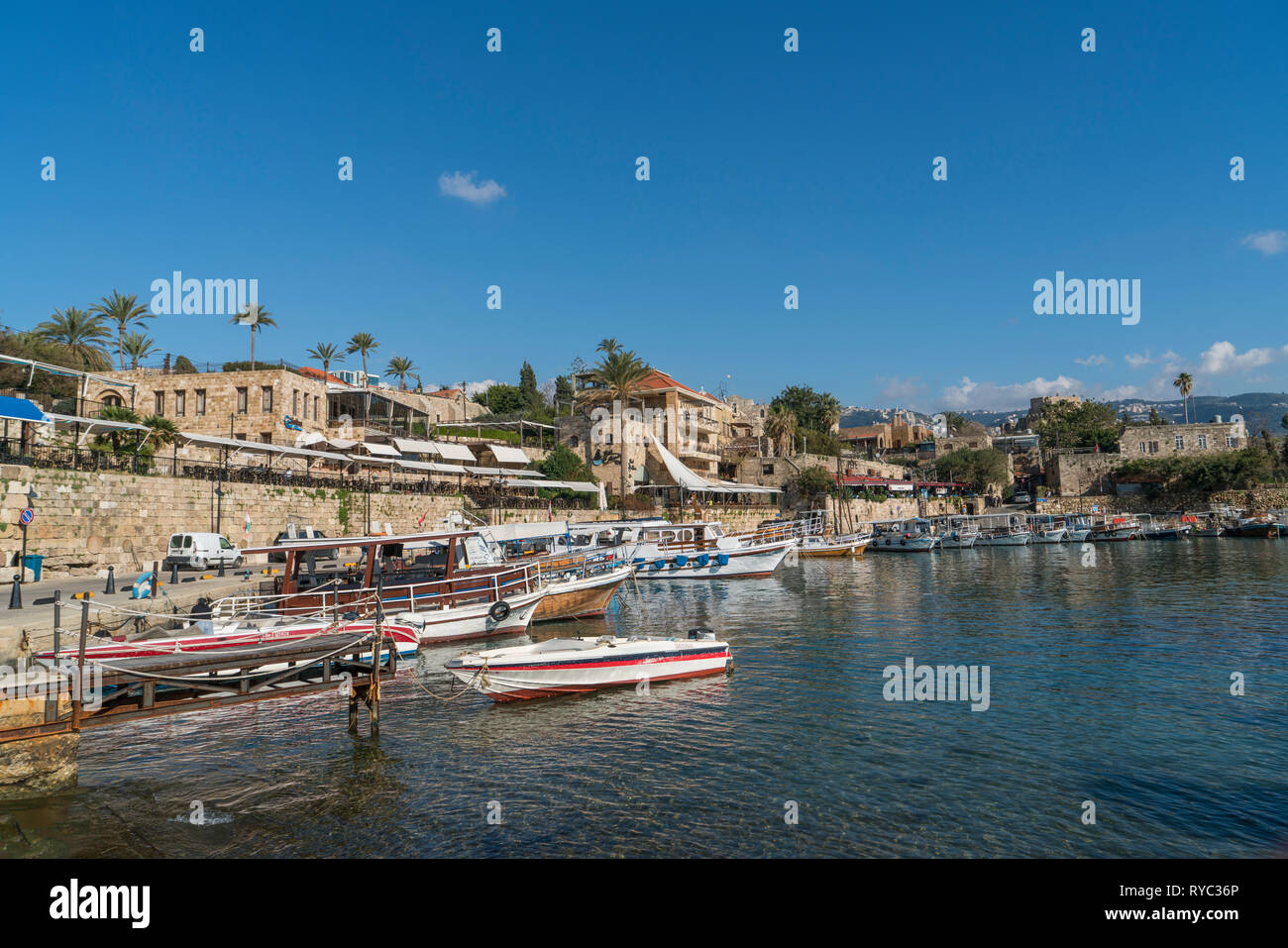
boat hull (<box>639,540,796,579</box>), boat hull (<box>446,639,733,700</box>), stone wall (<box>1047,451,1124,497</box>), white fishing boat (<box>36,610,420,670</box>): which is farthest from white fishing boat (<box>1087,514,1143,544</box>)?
white fishing boat (<box>36,610,420,670</box>)

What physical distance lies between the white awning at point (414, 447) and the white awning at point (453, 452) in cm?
34

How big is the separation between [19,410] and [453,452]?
2884cm

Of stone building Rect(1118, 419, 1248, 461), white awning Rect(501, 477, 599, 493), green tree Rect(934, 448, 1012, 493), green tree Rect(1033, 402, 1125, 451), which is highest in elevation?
green tree Rect(1033, 402, 1125, 451)

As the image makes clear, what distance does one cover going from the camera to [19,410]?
2548 cm

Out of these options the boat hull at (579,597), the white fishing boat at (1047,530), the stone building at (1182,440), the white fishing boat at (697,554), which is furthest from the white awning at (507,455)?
the stone building at (1182,440)

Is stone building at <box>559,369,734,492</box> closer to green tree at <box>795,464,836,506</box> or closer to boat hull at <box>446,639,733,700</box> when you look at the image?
green tree at <box>795,464,836,506</box>

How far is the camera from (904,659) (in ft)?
57.0

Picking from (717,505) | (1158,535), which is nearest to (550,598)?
(717,505)

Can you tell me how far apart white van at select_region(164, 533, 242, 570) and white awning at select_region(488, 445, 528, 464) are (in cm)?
2898

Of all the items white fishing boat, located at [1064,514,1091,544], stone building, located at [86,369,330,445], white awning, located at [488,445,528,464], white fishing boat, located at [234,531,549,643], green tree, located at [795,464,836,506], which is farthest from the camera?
green tree, located at [795,464,836,506]

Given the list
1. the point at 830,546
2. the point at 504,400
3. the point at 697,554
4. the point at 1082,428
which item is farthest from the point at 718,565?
the point at 1082,428

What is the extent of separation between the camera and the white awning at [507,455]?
5688 centimetres

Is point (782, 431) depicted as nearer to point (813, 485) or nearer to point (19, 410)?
point (813, 485)

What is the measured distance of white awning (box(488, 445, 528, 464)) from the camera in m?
56.9
